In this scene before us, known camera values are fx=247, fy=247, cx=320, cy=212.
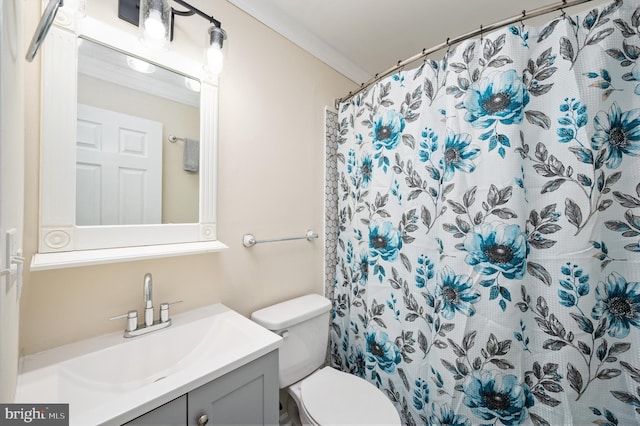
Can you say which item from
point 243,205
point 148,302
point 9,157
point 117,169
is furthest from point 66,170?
point 243,205

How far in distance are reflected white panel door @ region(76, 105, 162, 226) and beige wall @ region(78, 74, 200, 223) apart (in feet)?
0.07

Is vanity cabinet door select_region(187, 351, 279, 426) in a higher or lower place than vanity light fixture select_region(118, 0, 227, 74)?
lower

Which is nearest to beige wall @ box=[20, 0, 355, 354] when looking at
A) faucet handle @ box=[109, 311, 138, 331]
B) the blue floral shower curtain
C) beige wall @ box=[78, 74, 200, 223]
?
faucet handle @ box=[109, 311, 138, 331]

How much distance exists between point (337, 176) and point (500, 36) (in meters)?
1.07

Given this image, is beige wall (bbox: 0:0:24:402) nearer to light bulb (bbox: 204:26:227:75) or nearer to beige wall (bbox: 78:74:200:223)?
beige wall (bbox: 78:74:200:223)

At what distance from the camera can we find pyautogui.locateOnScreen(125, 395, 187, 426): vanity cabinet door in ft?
1.99

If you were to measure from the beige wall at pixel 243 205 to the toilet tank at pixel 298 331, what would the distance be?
0.12 metres

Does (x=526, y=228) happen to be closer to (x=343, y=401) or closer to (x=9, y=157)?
(x=343, y=401)

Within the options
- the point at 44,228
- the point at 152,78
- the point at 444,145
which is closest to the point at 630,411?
the point at 444,145

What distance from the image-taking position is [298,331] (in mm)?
1271

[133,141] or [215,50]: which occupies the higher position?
[215,50]

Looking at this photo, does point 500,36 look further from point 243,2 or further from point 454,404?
point 454,404

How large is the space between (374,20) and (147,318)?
1.88m

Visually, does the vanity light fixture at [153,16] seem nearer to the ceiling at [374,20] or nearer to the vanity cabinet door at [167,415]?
the ceiling at [374,20]
